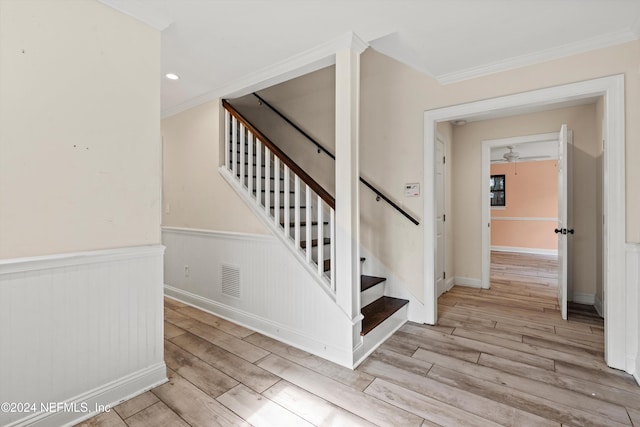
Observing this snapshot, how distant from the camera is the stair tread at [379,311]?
250 cm

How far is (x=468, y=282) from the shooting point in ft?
14.6

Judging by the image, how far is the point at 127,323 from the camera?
188 centimetres

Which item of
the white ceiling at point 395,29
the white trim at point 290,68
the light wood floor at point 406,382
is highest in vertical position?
the white ceiling at point 395,29

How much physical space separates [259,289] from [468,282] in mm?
3197

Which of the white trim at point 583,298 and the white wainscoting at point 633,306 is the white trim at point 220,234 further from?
the white trim at point 583,298

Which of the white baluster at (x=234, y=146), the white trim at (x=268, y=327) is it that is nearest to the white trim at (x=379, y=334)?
the white trim at (x=268, y=327)

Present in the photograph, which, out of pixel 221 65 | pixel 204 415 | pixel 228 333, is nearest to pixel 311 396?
pixel 204 415

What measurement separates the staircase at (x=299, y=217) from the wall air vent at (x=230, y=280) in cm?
69

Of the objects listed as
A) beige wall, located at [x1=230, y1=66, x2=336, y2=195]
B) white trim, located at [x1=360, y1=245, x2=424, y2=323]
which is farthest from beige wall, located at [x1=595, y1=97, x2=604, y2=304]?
beige wall, located at [x1=230, y1=66, x2=336, y2=195]

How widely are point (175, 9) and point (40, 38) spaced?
725 mm

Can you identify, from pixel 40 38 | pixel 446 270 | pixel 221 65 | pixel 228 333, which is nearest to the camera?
pixel 40 38

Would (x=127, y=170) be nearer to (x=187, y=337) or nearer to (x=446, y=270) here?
(x=187, y=337)

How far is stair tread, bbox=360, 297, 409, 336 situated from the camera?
2.50 m

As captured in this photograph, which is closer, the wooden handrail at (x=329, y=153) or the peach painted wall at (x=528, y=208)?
the wooden handrail at (x=329, y=153)
